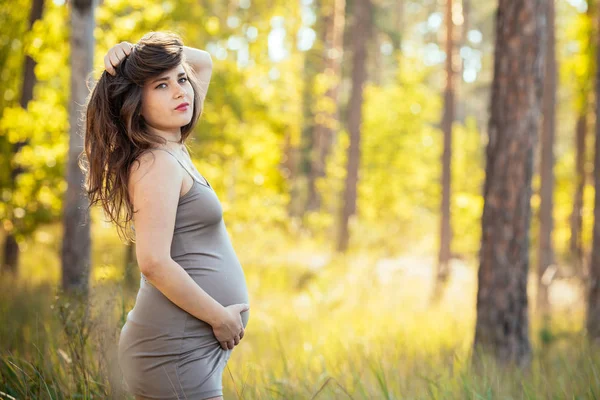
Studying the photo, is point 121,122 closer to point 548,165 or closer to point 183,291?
point 183,291

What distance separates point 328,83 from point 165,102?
19.3 meters

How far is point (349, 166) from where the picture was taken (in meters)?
18.7

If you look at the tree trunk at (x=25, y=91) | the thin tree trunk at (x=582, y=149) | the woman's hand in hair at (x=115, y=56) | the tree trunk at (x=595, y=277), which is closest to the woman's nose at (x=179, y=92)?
the woman's hand in hair at (x=115, y=56)

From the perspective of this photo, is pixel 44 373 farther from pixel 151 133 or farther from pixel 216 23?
pixel 216 23

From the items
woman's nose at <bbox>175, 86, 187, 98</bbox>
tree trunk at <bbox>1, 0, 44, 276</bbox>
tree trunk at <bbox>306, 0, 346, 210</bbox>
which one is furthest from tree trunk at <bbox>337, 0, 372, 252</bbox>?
woman's nose at <bbox>175, 86, 187, 98</bbox>

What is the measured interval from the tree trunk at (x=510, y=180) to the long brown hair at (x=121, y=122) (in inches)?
171

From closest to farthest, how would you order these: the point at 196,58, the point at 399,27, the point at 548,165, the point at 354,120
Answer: the point at 196,58 < the point at 548,165 < the point at 354,120 < the point at 399,27

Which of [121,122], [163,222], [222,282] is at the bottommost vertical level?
[222,282]

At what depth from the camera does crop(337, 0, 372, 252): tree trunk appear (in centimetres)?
1816

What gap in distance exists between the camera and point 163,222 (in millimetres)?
2096

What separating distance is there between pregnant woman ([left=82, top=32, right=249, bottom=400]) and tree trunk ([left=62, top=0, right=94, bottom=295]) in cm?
445

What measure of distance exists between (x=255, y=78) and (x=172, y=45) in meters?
9.61

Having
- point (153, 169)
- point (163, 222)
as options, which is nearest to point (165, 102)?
point (153, 169)

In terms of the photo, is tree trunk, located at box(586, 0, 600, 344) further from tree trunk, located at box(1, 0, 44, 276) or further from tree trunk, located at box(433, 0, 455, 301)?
tree trunk, located at box(1, 0, 44, 276)
